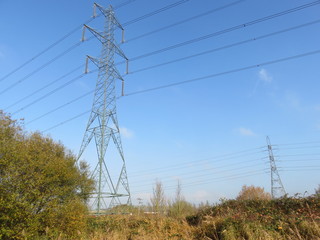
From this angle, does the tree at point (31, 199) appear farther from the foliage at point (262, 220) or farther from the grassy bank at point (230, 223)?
the foliage at point (262, 220)

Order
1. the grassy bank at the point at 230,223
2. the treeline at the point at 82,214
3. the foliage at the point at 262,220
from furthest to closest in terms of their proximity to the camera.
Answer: the treeline at the point at 82,214 → the grassy bank at the point at 230,223 → the foliage at the point at 262,220

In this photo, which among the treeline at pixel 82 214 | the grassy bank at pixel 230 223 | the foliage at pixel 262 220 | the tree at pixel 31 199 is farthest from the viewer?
the tree at pixel 31 199

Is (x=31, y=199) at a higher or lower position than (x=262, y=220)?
higher

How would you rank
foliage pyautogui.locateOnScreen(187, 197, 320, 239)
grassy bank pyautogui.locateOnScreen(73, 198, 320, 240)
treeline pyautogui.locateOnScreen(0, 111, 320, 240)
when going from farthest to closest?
1. treeline pyautogui.locateOnScreen(0, 111, 320, 240)
2. grassy bank pyautogui.locateOnScreen(73, 198, 320, 240)
3. foliage pyautogui.locateOnScreen(187, 197, 320, 239)

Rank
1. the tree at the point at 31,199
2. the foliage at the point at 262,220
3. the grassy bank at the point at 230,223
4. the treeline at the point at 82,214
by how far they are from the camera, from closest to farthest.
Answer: the foliage at the point at 262,220 < the grassy bank at the point at 230,223 < the treeline at the point at 82,214 < the tree at the point at 31,199

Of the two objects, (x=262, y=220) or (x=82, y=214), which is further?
(x=82, y=214)

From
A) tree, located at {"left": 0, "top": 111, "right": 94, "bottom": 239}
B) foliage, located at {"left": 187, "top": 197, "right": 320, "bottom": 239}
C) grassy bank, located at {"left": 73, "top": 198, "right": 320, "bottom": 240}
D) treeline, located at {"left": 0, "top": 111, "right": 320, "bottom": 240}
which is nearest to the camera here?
foliage, located at {"left": 187, "top": 197, "right": 320, "bottom": 239}

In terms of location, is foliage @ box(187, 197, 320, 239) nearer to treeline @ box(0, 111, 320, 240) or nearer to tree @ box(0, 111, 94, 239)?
treeline @ box(0, 111, 320, 240)

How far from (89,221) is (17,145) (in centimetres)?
800

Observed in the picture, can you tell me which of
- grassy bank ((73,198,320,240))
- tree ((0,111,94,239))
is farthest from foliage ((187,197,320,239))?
tree ((0,111,94,239))

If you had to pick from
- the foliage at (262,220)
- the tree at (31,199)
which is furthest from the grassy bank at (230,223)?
the tree at (31,199)

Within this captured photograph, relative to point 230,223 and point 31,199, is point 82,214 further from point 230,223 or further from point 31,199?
point 230,223

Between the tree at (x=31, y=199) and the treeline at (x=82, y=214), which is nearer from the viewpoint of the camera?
the treeline at (x=82, y=214)

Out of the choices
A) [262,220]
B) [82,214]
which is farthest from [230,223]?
[82,214]
